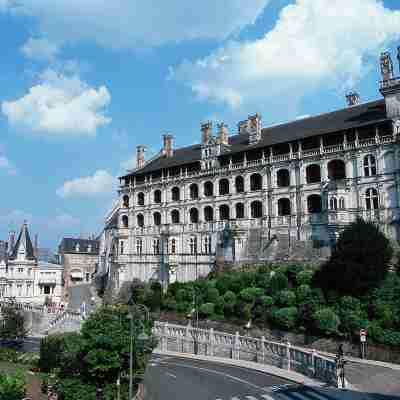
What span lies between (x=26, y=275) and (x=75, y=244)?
1688 centimetres

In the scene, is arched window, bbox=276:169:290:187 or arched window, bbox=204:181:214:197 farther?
arched window, bbox=204:181:214:197

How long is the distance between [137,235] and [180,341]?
30.2m

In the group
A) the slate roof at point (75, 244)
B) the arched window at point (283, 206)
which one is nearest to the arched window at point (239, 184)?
the arched window at point (283, 206)

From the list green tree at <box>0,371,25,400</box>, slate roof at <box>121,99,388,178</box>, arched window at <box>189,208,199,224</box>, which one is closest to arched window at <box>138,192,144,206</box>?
slate roof at <box>121,99,388,178</box>


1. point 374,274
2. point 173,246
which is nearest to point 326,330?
point 374,274

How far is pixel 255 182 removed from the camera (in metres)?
59.5

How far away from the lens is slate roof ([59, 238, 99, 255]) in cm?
9417

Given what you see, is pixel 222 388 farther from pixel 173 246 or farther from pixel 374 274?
pixel 173 246

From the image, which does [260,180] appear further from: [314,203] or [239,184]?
[314,203]

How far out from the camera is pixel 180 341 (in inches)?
1683

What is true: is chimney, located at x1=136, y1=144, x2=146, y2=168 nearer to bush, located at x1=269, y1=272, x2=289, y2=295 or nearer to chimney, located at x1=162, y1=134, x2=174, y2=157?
chimney, located at x1=162, y1=134, x2=174, y2=157

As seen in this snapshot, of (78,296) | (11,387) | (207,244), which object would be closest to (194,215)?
(207,244)

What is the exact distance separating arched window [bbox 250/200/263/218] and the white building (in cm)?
4489

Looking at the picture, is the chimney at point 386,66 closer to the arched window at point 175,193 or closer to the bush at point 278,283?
the bush at point 278,283
